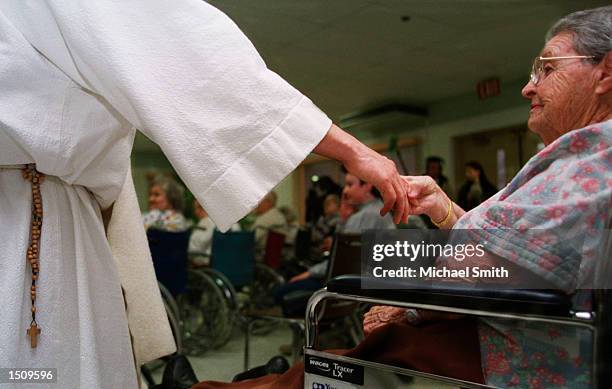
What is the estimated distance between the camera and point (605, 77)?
2.74 feet

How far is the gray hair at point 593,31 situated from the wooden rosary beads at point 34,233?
0.87 meters

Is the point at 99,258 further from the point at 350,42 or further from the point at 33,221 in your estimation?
the point at 350,42

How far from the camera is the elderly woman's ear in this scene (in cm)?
83

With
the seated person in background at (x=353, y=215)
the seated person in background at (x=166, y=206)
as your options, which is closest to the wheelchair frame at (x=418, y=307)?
the seated person in background at (x=353, y=215)

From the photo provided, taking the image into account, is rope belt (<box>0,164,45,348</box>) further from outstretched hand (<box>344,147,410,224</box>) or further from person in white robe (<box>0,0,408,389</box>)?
outstretched hand (<box>344,147,410,224</box>)

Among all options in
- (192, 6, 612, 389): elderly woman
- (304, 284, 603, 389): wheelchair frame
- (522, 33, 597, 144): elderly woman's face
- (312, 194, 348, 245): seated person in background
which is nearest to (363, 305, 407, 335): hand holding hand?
(192, 6, 612, 389): elderly woman

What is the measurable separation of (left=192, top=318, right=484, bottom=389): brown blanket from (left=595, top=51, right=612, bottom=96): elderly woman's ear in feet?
1.44

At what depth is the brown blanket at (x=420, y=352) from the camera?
27.6 inches

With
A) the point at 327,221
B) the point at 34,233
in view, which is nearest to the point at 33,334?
the point at 34,233

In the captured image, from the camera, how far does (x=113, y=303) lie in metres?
0.78

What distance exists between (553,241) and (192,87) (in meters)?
0.53

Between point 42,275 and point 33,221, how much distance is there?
0.25 ft

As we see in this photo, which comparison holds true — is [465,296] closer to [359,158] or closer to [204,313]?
[359,158]

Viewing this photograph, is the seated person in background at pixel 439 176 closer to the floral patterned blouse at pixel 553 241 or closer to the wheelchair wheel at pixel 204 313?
the floral patterned blouse at pixel 553 241
